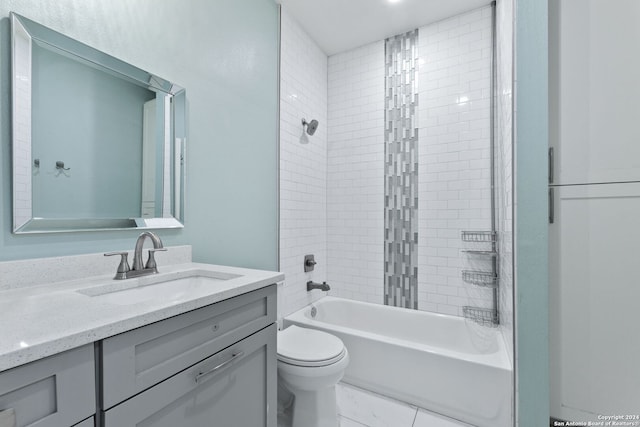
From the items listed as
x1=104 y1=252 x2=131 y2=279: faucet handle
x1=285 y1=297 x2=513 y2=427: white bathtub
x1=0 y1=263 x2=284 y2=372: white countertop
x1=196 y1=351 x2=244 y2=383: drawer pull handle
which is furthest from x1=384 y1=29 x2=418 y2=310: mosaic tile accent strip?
x1=104 y1=252 x2=131 y2=279: faucet handle

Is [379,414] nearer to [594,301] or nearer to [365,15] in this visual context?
[594,301]

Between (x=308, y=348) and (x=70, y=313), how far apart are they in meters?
1.21

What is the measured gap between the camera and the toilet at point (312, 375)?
151 cm

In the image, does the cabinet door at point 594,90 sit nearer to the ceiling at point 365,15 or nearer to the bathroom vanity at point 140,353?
the ceiling at point 365,15

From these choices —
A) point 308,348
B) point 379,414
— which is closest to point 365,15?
point 308,348

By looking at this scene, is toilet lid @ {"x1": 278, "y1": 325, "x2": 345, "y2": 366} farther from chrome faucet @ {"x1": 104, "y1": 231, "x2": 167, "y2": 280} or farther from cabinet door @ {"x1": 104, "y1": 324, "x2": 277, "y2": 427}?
chrome faucet @ {"x1": 104, "y1": 231, "x2": 167, "y2": 280}

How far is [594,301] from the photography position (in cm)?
128

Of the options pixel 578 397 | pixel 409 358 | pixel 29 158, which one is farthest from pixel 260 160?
pixel 578 397

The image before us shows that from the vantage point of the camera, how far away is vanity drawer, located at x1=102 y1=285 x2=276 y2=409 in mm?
676

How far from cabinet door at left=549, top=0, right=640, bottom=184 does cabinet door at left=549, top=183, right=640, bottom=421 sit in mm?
102

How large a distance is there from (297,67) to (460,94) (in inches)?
54.4

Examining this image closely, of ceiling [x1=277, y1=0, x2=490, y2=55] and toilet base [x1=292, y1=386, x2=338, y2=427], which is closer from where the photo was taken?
toilet base [x1=292, y1=386, x2=338, y2=427]

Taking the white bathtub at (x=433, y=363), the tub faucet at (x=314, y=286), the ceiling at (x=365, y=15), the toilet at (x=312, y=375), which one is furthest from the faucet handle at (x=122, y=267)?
the ceiling at (x=365, y=15)

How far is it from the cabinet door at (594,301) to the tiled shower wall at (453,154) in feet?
3.17
